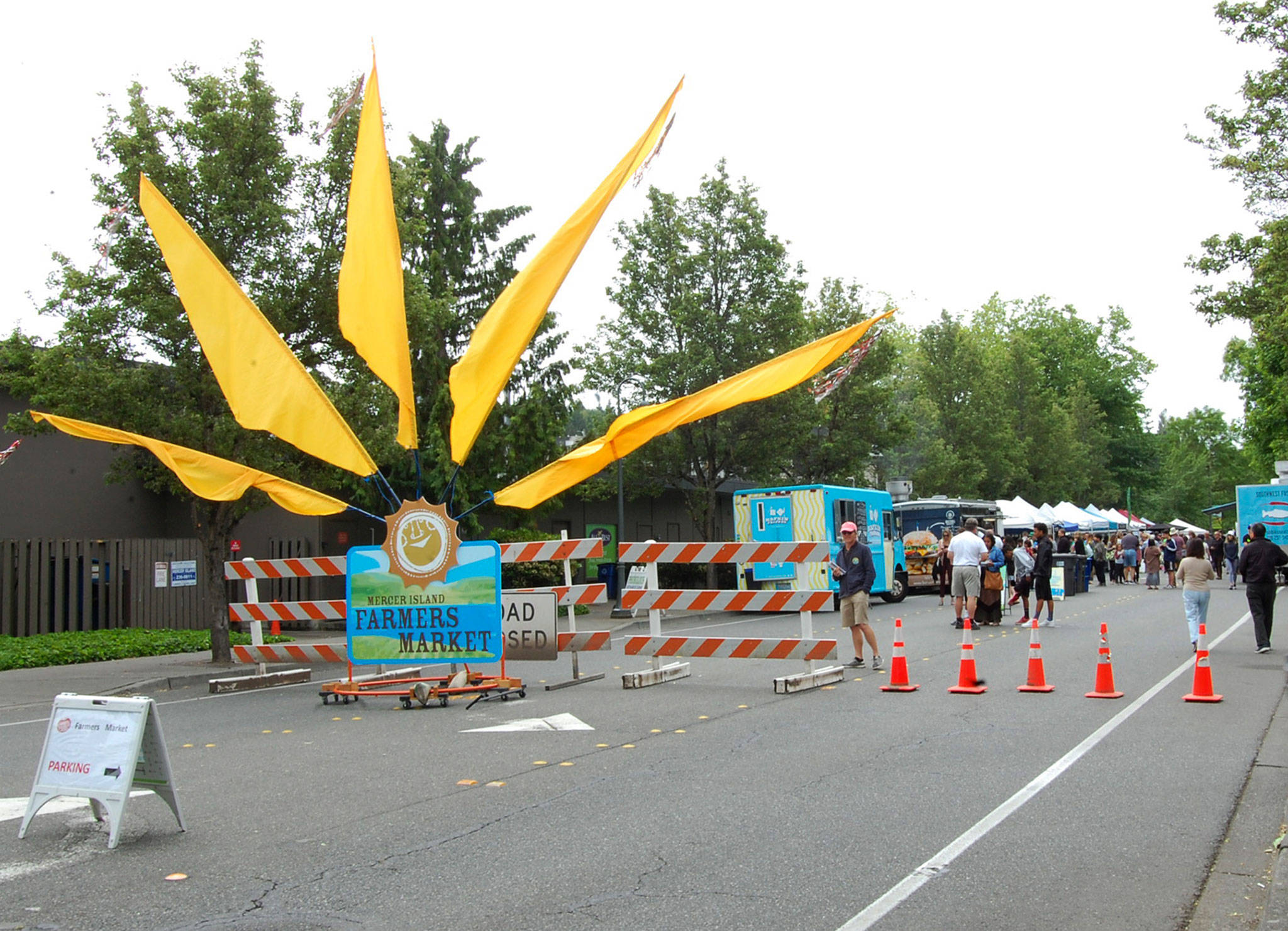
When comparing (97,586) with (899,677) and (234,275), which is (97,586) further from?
(899,677)

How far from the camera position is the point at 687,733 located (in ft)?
31.3

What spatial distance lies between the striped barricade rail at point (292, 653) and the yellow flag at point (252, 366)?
→ 7.32ft

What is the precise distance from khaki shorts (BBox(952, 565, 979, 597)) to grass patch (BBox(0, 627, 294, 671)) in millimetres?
11651

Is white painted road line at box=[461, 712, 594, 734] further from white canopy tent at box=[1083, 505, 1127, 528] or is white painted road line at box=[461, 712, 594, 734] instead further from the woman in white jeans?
white canopy tent at box=[1083, 505, 1127, 528]

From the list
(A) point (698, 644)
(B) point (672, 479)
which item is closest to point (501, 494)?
(A) point (698, 644)

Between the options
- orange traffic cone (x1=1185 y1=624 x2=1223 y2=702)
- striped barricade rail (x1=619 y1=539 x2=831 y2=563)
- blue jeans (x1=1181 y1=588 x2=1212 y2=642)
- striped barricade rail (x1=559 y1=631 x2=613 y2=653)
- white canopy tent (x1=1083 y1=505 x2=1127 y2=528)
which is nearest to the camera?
orange traffic cone (x1=1185 y1=624 x2=1223 y2=702)

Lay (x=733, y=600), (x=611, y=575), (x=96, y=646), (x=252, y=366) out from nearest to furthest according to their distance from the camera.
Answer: (x=252, y=366), (x=733, y=600), (x=96, y=646), (x=611, y=575)

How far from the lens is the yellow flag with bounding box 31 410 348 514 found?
12352 millimetres

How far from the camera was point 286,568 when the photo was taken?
1318cm

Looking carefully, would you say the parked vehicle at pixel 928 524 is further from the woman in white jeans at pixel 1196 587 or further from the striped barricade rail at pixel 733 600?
the striped barricade rail at pixel 733 600

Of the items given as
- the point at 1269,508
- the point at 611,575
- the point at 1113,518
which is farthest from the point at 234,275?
the point at 1113,518

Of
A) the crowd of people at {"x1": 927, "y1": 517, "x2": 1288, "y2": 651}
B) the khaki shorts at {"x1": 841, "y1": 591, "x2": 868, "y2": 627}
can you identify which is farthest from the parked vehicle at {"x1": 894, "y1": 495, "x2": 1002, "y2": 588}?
the khaki shorts at {"x1": 841, "y1": 591, "x2": 868, "y2": 627}

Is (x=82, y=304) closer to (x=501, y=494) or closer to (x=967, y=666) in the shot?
(x=501, y=494)

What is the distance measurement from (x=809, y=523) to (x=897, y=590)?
5024 mm
